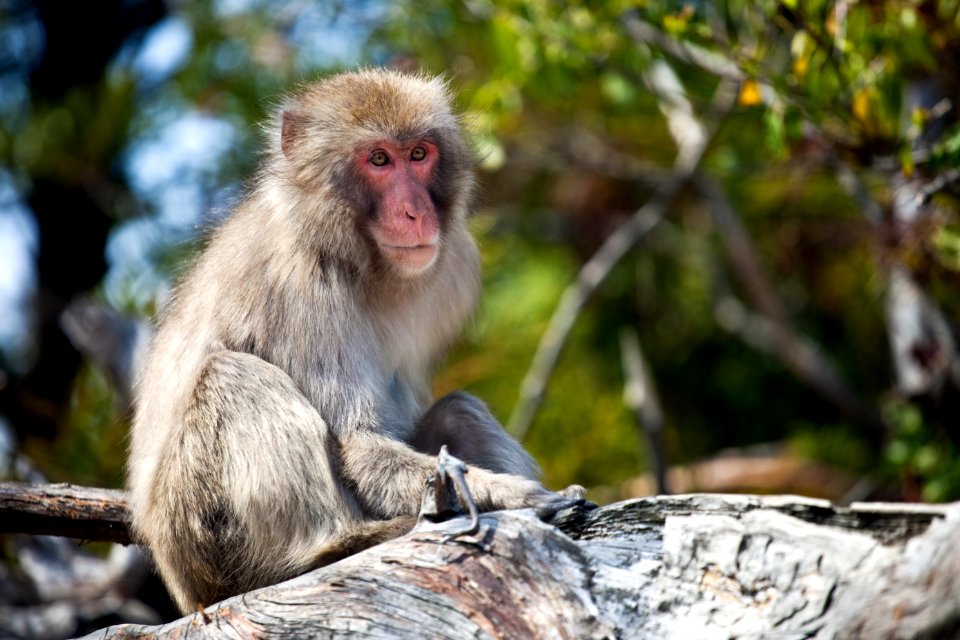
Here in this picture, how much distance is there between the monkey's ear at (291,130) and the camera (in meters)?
5.40

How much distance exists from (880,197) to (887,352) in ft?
10.7

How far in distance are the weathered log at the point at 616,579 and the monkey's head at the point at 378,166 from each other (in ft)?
5.28

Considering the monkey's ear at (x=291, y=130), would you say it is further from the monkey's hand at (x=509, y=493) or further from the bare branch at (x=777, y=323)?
the bare branch at (x=777, y=323)

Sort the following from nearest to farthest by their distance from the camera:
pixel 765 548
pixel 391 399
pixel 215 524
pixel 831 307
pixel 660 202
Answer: pixel 765 548, pixel 215 524, pixel 391 399, pixel 660 202, pixel 831 307

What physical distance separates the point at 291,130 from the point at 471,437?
1713 mm

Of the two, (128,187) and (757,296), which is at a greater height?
(128,187)

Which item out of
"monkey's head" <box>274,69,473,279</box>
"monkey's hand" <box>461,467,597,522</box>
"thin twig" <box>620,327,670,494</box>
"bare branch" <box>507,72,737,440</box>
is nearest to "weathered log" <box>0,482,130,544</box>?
"monkey's head" <box>274,69,473,279</box>

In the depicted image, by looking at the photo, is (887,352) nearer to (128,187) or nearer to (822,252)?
(822,252)

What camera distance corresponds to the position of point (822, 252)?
358 inches

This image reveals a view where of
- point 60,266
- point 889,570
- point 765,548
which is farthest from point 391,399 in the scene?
point 60,266

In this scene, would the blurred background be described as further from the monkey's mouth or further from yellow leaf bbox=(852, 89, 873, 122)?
the monkey's mouth

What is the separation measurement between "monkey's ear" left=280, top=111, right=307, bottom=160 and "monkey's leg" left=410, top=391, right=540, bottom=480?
1.42 m

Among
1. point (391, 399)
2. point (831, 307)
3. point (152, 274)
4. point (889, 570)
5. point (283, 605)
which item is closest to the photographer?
point (889, 570)

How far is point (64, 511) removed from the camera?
5.29 m
